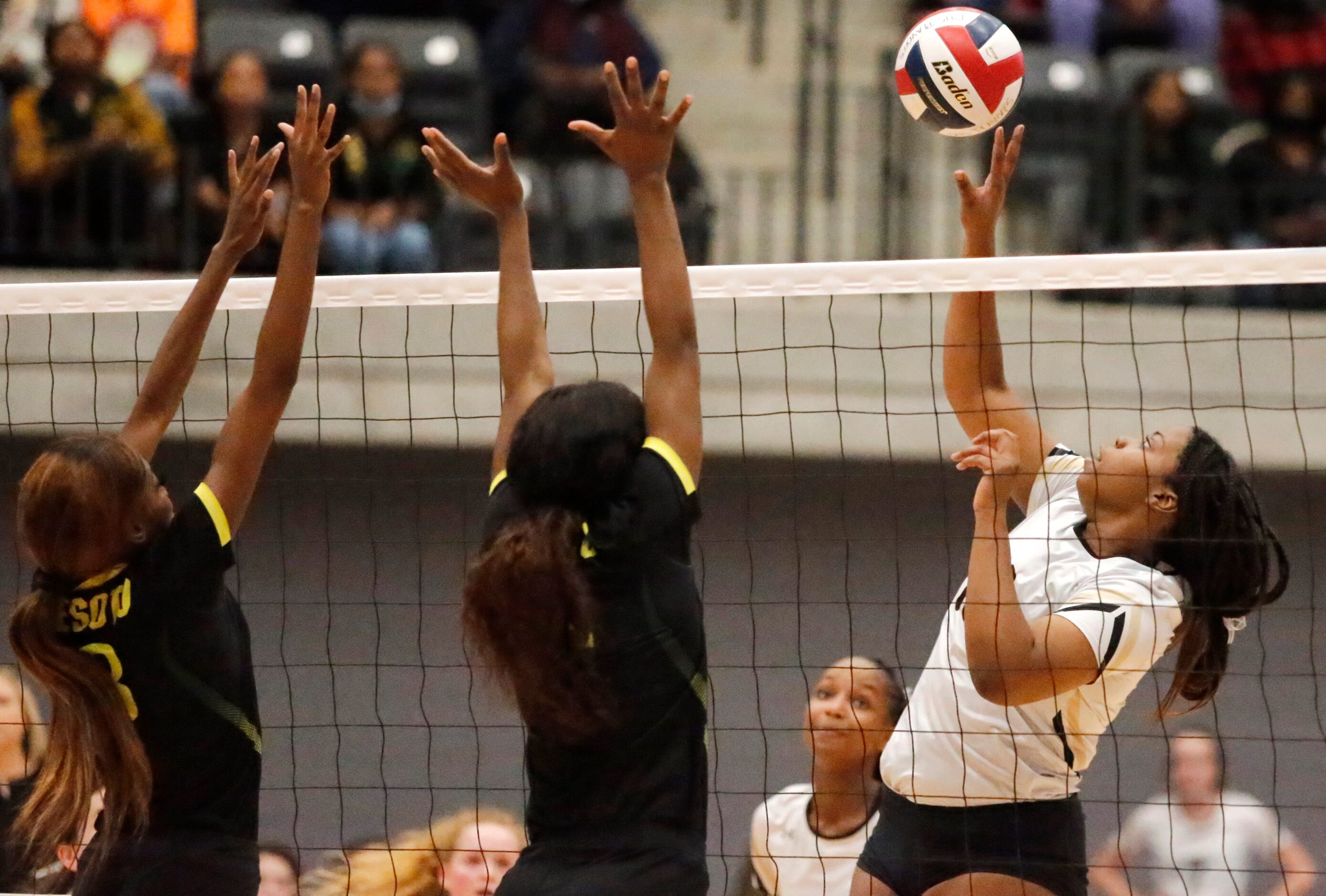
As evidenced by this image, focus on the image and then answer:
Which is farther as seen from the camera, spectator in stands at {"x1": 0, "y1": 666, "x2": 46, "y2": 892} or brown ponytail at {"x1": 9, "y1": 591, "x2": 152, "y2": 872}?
spectator in stands at {"x1": 0, "y1": 666, "x2": 46, "y2": 892}

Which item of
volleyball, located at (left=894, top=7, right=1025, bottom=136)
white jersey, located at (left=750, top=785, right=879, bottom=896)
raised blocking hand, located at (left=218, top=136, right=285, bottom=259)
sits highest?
volleyball, located at (left=894, top=7, right=1025, bottom=136)

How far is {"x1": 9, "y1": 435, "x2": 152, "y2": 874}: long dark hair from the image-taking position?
2.70 metres

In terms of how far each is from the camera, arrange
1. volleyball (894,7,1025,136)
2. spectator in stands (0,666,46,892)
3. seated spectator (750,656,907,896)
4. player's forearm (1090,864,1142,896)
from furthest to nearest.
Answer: player's forearm (1090,864,1142,896) → spectator in stands (0,666,46,892) → seated spectator (750,656,907,896) → volleyball (894,7,1025,136)

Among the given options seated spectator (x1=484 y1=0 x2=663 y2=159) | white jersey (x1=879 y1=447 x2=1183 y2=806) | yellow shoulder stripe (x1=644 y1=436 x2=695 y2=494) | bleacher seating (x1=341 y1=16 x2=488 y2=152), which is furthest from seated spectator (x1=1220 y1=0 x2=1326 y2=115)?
yellow shoulder stripe (x1=644 y1=436 x2=695 y2=494)

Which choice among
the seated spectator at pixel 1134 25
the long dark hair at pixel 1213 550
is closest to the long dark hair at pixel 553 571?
the long dark hair at pixel 1213 550

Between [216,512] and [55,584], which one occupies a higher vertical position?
[216,512]

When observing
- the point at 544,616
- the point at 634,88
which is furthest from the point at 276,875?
the point at 634,88

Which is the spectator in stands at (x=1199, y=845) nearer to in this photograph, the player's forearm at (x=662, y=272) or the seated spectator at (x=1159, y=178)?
the seated spectator at (x=1159, y=178)

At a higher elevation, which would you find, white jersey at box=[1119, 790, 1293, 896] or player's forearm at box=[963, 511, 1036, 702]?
player's forearm at box=[963, 511, 1036, 702]

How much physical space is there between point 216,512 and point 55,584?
0.28 m

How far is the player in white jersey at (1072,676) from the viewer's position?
3088 mm

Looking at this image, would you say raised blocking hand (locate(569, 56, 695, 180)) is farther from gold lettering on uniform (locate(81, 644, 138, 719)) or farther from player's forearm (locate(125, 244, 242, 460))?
gold lettering on uniform (locate(81, 644, 138, 719))

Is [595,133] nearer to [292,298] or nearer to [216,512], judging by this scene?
[292,298]

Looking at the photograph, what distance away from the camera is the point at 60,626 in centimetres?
275
